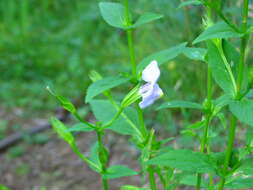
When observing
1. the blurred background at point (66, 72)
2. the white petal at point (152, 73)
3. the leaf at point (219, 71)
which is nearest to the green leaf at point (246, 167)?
the leaf at point (219, 71)

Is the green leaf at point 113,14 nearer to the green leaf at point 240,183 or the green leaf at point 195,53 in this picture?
the green leaf at point 195,53

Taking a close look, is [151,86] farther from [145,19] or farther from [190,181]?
[190,181]

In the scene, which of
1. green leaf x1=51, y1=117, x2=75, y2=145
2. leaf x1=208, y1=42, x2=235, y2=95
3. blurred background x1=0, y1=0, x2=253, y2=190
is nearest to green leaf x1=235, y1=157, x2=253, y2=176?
leaf x1=208, y1=42, x2=235, y2=95

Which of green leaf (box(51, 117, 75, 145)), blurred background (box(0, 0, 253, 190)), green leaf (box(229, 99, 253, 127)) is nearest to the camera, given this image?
green leaf (box(229, 99, 253, 127))

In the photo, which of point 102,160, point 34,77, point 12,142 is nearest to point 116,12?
point 102,160

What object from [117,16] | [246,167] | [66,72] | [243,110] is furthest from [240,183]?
[66,72]

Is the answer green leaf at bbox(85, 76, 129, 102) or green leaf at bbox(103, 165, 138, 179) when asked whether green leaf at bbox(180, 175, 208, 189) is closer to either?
green leaf at bbox(103, 165, 138, 179)

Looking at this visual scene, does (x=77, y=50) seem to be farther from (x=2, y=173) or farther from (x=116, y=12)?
(x=116, y=12)
